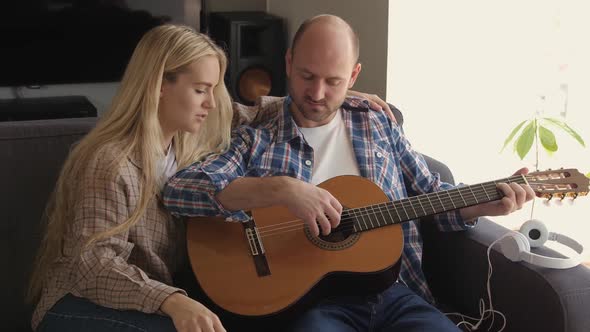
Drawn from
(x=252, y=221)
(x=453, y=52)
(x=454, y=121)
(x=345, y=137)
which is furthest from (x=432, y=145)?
(x=252, y=221)

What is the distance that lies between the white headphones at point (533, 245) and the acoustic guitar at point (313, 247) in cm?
9

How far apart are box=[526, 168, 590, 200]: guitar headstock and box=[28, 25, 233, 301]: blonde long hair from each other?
828 mm

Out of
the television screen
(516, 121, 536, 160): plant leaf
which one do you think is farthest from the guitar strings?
the television screen

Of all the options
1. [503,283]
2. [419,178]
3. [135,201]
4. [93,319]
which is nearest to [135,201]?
[135,201]

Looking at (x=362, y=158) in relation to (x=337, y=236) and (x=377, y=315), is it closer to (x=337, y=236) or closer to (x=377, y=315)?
(x=337, y=236)

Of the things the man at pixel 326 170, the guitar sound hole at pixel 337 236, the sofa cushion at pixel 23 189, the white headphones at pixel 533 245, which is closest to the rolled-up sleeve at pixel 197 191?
the man at pixel 326 170

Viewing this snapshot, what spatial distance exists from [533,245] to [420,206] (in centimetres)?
28

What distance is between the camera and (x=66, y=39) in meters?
3.84

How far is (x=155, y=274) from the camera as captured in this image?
159 cm

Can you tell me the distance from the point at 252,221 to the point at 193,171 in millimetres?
178

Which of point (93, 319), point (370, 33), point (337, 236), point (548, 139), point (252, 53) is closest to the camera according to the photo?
point (93, 319)

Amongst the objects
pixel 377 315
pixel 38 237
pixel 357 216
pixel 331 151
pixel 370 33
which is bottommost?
pixel 377 315

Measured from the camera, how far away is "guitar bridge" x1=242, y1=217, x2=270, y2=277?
1.60 metres

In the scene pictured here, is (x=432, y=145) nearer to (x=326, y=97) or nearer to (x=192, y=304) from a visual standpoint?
(x=326, y=97)
